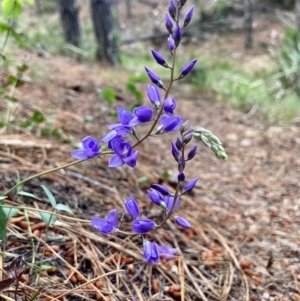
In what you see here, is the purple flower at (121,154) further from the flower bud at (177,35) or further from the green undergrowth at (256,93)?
the green undergrowth at (256,93)

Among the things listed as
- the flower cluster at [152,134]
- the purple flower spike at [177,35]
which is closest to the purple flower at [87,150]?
the flower cluster at [152,134]

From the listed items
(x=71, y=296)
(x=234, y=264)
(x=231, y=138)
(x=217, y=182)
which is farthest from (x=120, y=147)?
(x=231, y=138)

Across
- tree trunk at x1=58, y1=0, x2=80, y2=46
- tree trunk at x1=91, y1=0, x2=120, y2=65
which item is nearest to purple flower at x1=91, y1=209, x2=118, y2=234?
tree trunk at x1=91, y1=0, x2=120, y2=65

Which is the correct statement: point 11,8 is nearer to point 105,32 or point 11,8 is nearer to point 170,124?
point 170,124

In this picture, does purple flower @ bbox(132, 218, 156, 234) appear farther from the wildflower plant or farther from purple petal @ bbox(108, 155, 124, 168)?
purple petal @ bbox(108, 155, 124, 168)

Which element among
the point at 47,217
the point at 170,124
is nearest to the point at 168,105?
the point at 170,124

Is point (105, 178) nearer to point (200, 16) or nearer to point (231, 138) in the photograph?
point (231, 138)
